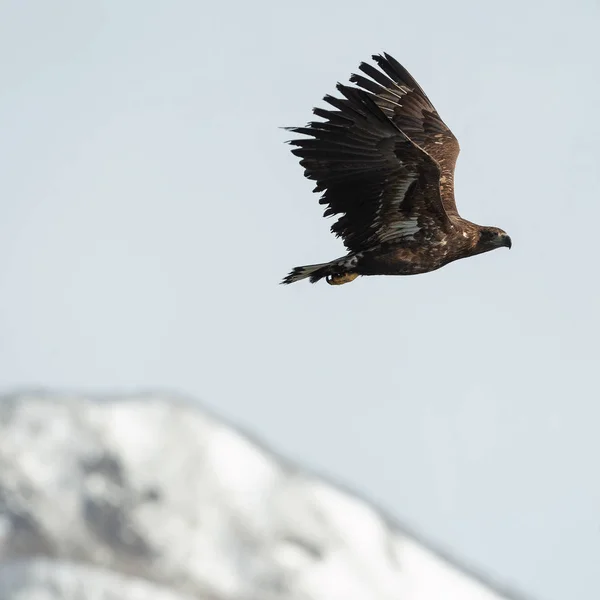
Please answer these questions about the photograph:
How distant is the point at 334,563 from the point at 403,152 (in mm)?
22220

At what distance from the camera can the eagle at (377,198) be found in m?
14.0

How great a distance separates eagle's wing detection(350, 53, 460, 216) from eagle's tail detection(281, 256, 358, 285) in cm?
264

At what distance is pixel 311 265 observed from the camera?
1526 cm

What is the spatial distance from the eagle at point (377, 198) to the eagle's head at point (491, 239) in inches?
0.4

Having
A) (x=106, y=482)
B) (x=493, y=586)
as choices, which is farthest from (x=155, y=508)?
(x=493, y=586)

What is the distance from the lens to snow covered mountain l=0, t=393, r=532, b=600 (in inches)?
1206

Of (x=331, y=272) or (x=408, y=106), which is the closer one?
(x=331, y=272)

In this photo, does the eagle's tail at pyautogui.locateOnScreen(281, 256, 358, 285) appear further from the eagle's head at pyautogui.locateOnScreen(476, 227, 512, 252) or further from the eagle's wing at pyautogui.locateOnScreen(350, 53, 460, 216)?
the eagle's wing at pyautogui.locateOnScreen(350, 53, 460, 216)

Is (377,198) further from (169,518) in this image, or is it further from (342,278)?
(169,518)

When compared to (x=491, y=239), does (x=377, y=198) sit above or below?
below

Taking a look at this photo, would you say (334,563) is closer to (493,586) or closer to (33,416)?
(493,586)

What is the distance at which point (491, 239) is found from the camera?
51.9ft

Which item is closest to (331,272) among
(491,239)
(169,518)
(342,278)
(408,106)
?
(342,278)

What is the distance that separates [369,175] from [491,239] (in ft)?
6.91
